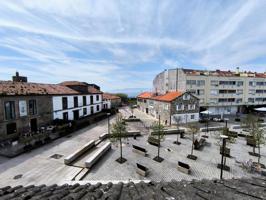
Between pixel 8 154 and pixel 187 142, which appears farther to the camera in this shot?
pixel 187 142

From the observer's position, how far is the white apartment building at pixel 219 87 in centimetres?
3522

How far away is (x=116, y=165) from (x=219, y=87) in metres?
34.5

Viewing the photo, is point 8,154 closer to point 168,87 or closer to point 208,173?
point 208,173

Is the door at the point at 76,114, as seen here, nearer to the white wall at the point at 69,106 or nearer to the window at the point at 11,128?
the white wall at the point at 69,106

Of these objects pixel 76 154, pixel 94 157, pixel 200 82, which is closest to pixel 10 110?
pixel 76 154

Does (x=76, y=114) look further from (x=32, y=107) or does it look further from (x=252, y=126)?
(x=252, y=126)

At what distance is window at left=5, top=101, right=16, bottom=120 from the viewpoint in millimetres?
17784

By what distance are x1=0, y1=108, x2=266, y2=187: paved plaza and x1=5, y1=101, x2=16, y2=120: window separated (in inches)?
237

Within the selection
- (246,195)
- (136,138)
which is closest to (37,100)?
(136,138)

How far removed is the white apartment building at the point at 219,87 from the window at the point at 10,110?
3115cm

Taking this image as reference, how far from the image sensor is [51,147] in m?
16.9

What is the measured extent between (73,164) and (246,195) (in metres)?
12.7

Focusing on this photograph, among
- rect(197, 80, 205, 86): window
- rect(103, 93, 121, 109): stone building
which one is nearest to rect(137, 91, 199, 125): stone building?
rect(197, 80, 205, 86): window

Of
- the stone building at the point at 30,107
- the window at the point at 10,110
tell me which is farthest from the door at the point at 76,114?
the window at the point at 10,110
